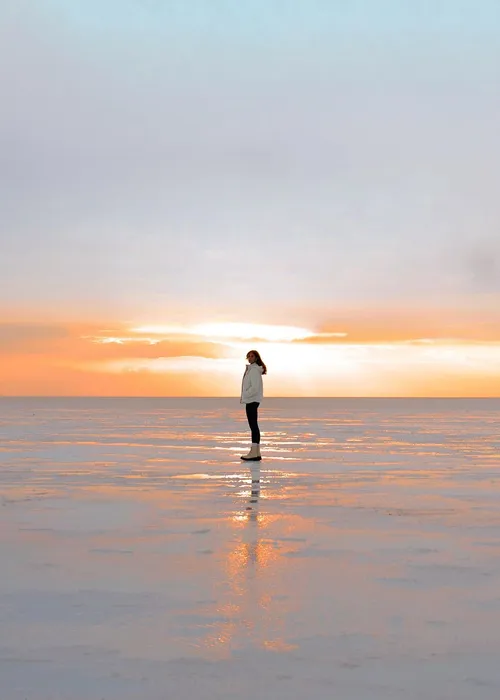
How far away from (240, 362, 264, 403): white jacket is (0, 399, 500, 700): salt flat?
194 inches

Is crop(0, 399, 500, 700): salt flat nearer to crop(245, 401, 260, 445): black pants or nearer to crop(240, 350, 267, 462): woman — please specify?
crop(245, 401, 260, 445): black pants

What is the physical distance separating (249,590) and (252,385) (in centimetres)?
1265

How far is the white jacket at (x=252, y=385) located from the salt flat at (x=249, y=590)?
16.2ft

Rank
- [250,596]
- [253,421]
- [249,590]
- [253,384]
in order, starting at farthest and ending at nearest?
1. [253,384]
2. [253,421]
3. [249,590]
4. [250,596]

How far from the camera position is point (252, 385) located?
62.6ft

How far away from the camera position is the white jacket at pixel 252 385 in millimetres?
19047

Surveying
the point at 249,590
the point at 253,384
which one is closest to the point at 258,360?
the point at 253,384

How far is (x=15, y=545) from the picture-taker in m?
8.32

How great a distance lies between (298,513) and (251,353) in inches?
348

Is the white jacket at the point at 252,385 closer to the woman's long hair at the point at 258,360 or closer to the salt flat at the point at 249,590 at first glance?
the woman's long hair at the point at 258,360

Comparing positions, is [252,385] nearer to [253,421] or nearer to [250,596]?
[253,421]

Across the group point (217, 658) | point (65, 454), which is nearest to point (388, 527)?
point (217, 658)

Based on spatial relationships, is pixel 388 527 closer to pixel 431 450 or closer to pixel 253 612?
pixel 253 612

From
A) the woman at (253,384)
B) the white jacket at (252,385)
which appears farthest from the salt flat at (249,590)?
the white jacket at (252,385)
